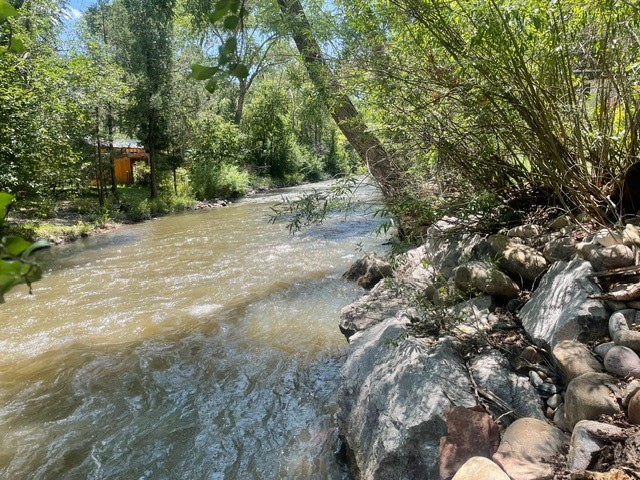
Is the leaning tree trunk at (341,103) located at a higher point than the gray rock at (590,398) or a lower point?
higher

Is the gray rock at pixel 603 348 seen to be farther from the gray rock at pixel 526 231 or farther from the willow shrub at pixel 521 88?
the gray rock at pixel 526 231

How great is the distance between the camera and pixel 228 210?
61.5 ft

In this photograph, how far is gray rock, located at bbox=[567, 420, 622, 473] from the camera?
1894mm

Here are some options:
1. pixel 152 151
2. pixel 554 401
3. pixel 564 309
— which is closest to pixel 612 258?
pixel 564 309

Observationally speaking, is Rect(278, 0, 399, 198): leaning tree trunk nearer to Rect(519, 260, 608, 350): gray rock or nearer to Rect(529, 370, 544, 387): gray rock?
Rect(519, 260, 608, 350): gray rock

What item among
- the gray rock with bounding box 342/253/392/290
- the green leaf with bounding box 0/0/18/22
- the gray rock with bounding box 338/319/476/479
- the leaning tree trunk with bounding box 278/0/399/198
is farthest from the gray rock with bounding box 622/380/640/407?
the gray rock with bounding box 342/253/392/290

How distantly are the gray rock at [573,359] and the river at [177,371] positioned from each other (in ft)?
5.40

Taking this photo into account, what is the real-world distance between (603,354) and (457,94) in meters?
2.24

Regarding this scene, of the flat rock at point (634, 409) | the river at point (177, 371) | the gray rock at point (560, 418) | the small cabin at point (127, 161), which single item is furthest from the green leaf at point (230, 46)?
the small cabin at point (127, 161)

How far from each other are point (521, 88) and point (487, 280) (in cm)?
148

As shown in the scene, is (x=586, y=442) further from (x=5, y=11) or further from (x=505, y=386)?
(x=5, y=11)

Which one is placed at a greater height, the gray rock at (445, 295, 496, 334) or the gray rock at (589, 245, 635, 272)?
the gray rock at (589, 245, 635, 272)

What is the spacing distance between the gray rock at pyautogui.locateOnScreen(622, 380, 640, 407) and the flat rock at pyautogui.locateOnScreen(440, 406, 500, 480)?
636mm

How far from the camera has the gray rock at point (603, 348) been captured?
2465 millimetres
